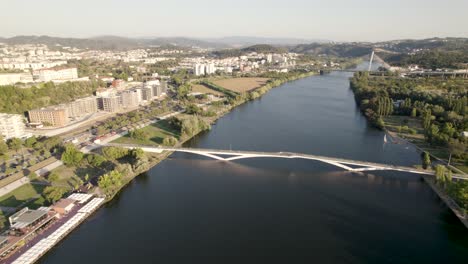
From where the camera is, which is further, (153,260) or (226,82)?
(226,82)

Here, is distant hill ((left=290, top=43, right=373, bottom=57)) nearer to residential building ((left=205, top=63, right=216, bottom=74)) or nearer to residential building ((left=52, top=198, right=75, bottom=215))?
residential building ((left=205, top=63, right=216, bottom=74))

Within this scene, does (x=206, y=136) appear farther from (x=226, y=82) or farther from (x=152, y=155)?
(x=226, y=82)

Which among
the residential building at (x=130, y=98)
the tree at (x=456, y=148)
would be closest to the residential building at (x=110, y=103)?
the residential building at (x=130, y=98)

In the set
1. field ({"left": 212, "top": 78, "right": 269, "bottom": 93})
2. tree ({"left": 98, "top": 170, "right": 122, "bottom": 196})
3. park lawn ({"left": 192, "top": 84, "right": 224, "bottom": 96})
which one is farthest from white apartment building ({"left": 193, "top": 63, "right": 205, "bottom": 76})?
tree ({"left": 98, "top": 170, "right": 122, "bottom": 196})

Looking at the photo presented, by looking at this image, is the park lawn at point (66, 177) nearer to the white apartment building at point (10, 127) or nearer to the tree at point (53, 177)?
the tree at point (53, 177)

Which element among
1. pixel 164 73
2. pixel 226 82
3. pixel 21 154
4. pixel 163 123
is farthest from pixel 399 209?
pixel 164 73

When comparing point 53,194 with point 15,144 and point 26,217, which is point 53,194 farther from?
point 15,144

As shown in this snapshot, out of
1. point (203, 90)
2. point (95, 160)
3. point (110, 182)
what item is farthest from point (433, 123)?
point (203, 90)
